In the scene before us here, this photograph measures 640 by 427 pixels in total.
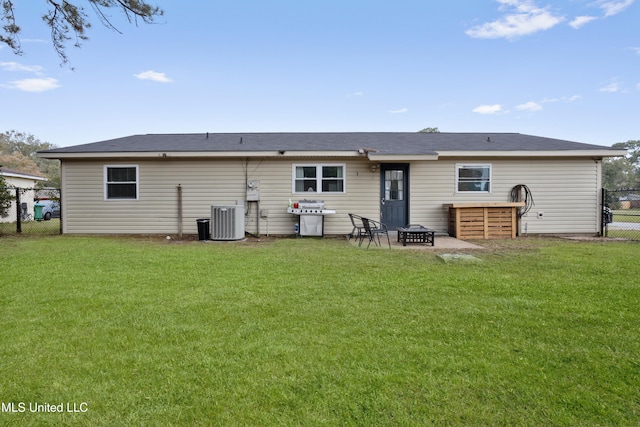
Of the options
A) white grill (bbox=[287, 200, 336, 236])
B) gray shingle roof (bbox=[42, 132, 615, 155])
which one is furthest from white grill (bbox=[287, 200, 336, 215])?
gray shingle roof (bbox=[42, 132, 615, 155])

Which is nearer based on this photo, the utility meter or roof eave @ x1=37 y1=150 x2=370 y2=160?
roof eave @ x1=37 y1=150 x2=370 y2=160

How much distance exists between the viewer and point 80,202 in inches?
385

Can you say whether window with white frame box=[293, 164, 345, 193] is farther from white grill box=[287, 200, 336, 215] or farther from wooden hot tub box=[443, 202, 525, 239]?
wooden hot tub box=[443, 202, 525, 239]

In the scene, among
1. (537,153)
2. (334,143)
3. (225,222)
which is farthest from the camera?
(334,143)

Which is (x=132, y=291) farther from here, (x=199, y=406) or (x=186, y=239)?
(x=186, y=239)

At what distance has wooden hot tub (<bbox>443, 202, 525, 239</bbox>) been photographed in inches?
354

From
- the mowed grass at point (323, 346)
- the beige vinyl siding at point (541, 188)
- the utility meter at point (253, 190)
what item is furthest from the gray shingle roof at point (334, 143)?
the mowed grass at point (323, 346)

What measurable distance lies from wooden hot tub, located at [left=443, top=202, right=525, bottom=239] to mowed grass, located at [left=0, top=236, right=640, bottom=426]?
399cm

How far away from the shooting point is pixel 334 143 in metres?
10.3

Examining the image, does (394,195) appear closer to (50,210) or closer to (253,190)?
(253,190)

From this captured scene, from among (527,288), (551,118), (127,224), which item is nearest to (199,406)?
(527,288)

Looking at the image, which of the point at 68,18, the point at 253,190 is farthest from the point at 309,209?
the point at 68,18

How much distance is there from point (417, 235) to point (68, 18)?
7613 millimetres

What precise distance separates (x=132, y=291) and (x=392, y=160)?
6.78 meters
